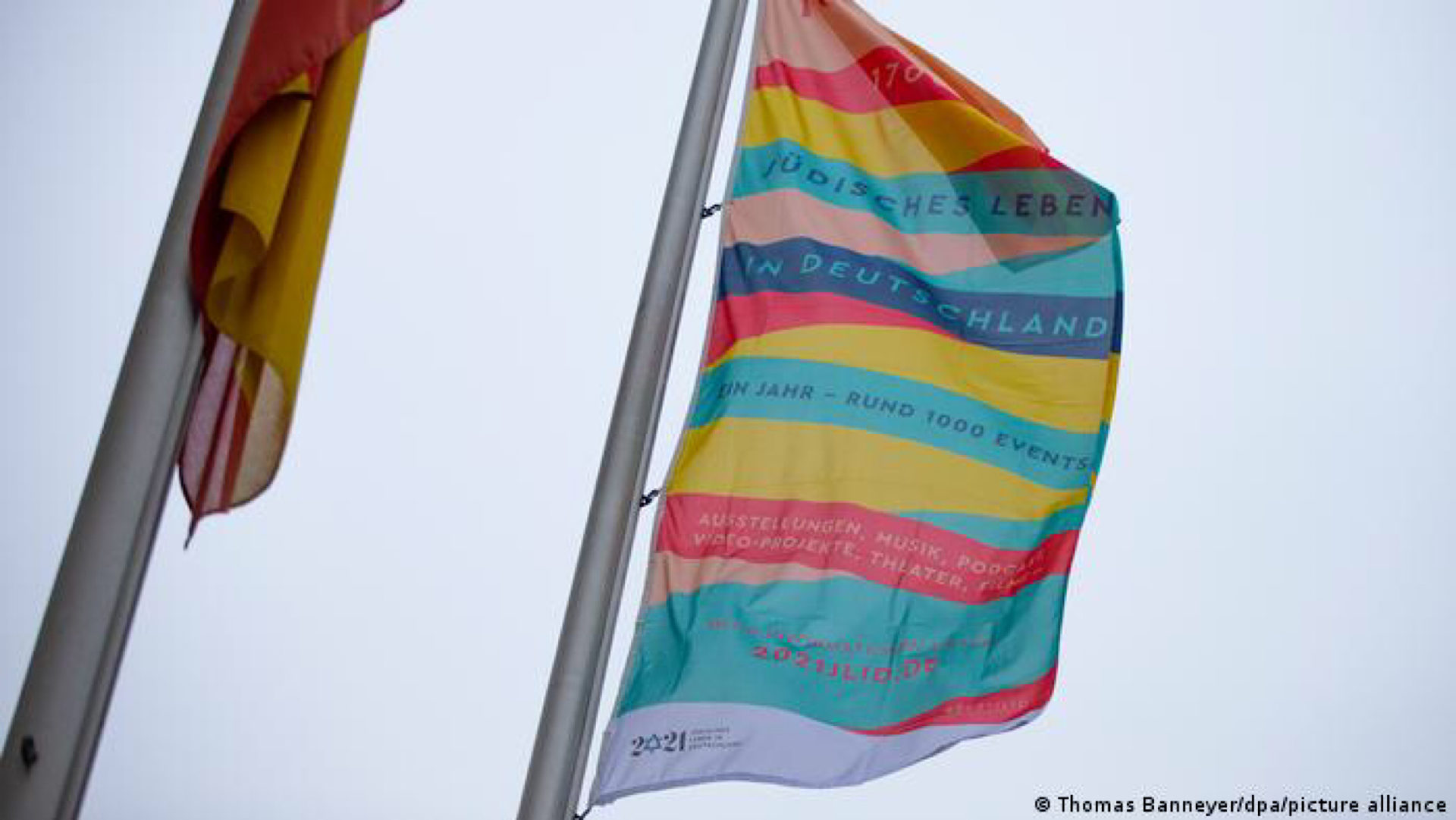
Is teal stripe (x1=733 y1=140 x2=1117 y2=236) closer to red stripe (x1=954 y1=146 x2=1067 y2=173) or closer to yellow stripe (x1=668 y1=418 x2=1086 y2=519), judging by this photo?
red stripe (x1=954 y1=146 x2=1067 y2=173)

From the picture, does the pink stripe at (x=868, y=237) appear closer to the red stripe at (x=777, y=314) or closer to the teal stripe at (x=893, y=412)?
the red stripe at (x=777, y=314)

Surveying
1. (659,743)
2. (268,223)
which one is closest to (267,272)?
(268,223)

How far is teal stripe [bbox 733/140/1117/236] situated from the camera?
5.50 meters

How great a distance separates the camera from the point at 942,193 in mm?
5805

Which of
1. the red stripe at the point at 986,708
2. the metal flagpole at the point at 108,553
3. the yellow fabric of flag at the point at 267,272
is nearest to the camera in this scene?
the metal flagpole at the point at 108,553

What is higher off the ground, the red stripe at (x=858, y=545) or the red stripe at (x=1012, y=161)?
the red stripe at (x=1012, y=161)

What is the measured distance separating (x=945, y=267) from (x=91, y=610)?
150 inches

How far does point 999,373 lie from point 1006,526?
60 cm

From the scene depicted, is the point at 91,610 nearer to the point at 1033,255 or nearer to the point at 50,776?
the point at 50,776

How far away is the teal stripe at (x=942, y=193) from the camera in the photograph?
5504mm

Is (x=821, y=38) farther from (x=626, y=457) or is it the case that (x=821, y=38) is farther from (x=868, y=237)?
(x=626, y=457)

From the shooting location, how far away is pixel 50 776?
8.22ft

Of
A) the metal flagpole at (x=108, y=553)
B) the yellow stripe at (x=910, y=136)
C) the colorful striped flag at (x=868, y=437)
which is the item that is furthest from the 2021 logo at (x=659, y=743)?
the yellow stripe at (x=910, y=136)

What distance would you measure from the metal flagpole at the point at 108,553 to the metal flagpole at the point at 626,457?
1.89 meters
